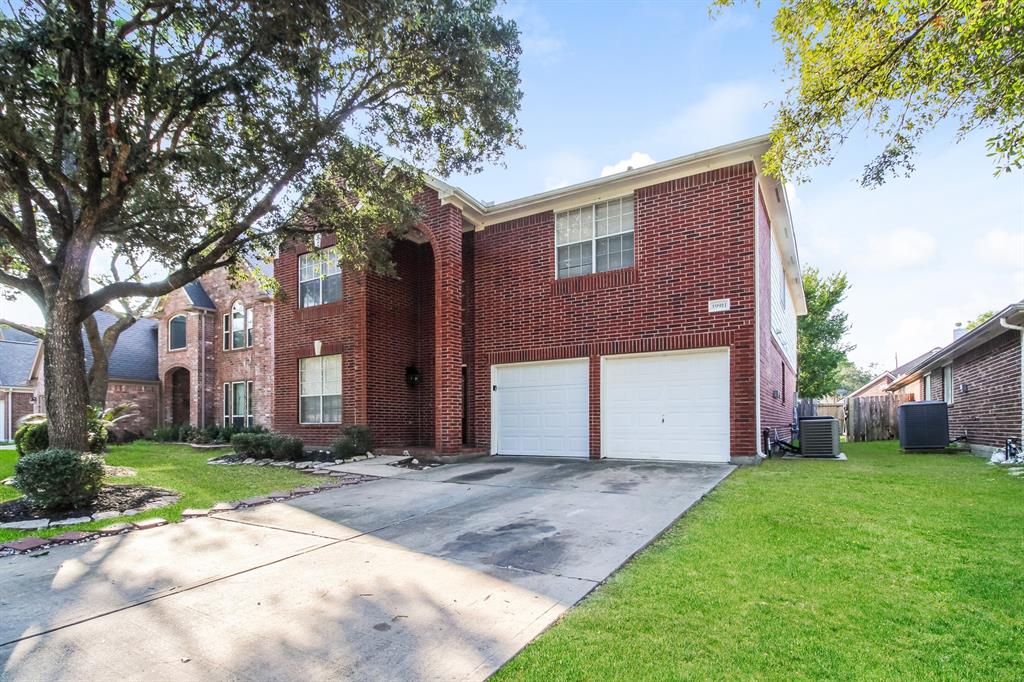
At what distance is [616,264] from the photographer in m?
11.1

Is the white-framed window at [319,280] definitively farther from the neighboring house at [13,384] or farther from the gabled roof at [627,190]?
the neighboring house at [13,384]

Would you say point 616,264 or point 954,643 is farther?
point 616,264

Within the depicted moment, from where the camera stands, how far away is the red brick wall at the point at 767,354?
1051 centimetres

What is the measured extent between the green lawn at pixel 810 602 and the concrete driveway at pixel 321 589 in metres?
0.31

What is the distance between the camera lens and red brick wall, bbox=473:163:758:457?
31.6 ft

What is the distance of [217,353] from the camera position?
21.2 m

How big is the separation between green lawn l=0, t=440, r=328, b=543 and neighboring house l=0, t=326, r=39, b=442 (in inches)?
656

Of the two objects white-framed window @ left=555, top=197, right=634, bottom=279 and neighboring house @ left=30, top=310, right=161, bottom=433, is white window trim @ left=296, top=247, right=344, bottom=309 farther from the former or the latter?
neighboring house @ left=30, top=310, right=161, bottom=433

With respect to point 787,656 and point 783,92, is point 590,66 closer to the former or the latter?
point 783,92

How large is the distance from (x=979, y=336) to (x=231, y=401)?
23393mm

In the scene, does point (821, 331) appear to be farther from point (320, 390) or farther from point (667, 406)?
point (320, 390)

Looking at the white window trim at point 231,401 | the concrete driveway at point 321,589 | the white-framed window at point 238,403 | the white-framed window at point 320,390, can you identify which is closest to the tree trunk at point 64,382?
the concrete driveway at point 321,589

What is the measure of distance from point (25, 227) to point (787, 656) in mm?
11126

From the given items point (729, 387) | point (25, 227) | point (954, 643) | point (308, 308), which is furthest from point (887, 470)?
point (25, 227)
